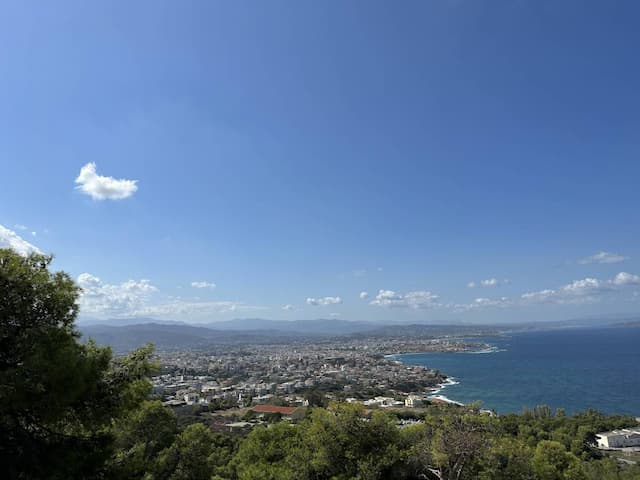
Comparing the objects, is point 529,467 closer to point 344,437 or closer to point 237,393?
point 344,437

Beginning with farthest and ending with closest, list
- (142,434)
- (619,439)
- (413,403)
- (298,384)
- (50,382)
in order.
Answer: (298,384)
(413,403)
(619,439)
(142,434)
(50,382)

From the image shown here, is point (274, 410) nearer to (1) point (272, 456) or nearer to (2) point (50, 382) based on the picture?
(1) point (272, 456)

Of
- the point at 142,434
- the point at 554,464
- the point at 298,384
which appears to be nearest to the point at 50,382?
the point at 142,434

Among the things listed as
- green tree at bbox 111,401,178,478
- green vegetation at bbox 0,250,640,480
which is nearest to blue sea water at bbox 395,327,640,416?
green vegetation at bbox 0,250,640,480

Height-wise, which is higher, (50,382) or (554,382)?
(50,382)

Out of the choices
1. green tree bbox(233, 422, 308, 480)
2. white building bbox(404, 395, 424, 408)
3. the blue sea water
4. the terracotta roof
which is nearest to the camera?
green tree bbox(233, 422, 308, 480)

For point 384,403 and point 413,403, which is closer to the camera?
point 413,403

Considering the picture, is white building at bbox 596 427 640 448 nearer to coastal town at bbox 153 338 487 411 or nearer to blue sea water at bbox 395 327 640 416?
blue sea water at bbox 395 327 640 416
